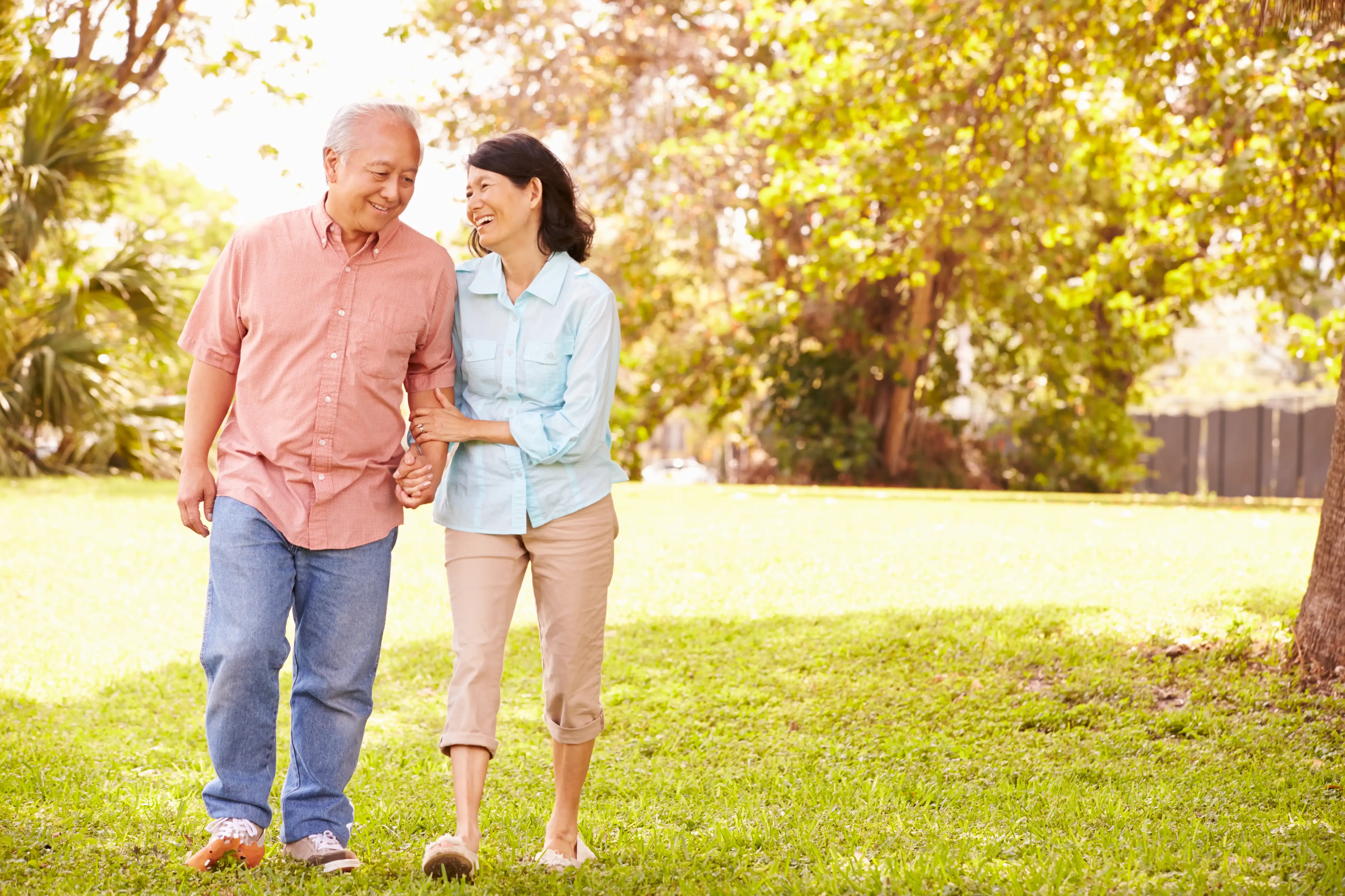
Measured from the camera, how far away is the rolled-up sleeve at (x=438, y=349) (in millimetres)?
3664

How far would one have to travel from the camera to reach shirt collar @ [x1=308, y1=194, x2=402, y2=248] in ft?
11.7

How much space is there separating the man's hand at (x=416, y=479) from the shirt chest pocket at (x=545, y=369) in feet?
1.18

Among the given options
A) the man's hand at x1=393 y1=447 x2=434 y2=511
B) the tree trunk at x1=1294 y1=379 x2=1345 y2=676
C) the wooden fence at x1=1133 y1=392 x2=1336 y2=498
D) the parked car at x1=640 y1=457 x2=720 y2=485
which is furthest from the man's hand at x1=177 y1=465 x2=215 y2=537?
the parked car at x1=640 y1=457 x2=720 y2=485

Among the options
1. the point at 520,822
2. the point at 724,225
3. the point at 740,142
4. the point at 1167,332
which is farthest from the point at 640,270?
the point at 520,822

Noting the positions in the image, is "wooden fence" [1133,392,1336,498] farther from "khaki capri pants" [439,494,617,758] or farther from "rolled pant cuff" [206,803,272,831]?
"rolled pant cuff" [206,803,272,831]

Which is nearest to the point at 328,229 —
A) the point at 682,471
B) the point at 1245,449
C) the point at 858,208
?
the point at 858,208

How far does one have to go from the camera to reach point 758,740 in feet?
17.9

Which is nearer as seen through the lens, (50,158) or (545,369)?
(545,369)

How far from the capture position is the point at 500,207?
3.58 metres

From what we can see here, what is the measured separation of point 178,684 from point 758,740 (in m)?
3.09

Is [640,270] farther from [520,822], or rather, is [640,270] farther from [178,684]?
[520,822]

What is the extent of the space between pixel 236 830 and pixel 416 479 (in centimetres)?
106

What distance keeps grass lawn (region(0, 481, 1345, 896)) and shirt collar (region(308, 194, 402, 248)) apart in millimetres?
1739

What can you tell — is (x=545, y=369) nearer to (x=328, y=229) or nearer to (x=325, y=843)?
(x=328, y=229)
